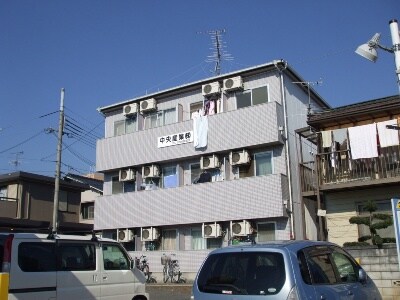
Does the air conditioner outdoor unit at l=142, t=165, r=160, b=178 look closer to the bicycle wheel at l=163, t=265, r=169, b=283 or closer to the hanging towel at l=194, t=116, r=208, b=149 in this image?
the hanging towel at l=194, t=116, r=208, b=149

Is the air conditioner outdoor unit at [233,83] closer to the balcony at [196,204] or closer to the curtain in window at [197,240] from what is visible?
the balcony at [196,204]

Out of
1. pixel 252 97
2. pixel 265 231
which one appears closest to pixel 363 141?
pixel 265 231

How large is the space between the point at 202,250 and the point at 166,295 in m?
3.44

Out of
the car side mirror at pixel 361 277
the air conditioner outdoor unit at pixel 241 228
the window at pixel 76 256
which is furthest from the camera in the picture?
the air conditioner outdoor unit at pixel 241 228

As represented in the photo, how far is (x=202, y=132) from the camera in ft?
69.6

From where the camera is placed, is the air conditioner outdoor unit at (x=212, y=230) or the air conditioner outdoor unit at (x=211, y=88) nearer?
the air conditioner outdoor unit at (x=212, y=230)

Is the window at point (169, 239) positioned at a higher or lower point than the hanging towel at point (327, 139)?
lower

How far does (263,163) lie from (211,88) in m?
4.40

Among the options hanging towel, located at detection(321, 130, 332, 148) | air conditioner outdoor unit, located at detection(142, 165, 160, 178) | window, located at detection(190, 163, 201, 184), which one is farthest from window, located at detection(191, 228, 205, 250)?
hanging towel, located at detection(321, 130, 332, 148)

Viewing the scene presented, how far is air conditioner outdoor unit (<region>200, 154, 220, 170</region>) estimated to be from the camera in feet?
68.0

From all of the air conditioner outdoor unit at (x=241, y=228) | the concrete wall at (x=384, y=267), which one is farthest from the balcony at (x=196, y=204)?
the concrete wall at (x=384, y=267)

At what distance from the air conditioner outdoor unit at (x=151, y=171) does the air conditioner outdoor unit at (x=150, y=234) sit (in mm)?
2627

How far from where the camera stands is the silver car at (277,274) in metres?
5.44

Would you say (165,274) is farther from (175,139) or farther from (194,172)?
(175,139)
